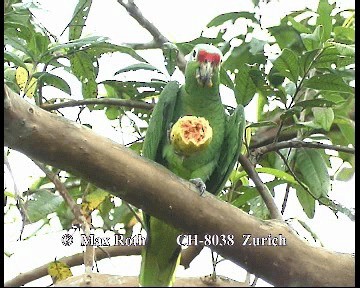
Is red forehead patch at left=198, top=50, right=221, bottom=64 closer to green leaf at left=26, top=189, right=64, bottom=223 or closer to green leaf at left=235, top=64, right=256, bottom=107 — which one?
green leaf at left=235, top=64, right=256, bottom=107

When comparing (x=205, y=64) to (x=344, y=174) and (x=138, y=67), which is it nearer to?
(x=138, y=67)

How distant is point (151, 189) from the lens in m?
0.69

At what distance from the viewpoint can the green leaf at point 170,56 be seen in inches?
38.8

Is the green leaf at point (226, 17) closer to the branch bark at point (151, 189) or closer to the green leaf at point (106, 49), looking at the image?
the green leaf at point (106, 49)

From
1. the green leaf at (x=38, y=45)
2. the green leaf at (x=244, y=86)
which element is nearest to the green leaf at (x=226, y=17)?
the green leaf at (x=244, y=86)

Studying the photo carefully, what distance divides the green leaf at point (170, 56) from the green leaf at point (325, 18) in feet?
1.00

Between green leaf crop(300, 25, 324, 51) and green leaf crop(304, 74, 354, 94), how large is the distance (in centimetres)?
7

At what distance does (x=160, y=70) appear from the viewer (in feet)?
3.29

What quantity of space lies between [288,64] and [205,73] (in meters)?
0.18

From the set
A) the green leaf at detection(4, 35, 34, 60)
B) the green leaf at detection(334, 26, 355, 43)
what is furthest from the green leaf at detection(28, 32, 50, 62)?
the green leaf at detection(334, 26, 355, 43)

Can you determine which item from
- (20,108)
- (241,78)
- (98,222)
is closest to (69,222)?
(98,222)

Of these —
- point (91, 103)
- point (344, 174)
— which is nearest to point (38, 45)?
point (91, 103)

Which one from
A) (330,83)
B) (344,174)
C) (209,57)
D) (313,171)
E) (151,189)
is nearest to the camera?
(151,189)

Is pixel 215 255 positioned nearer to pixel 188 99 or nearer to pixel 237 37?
pixel 188 99
